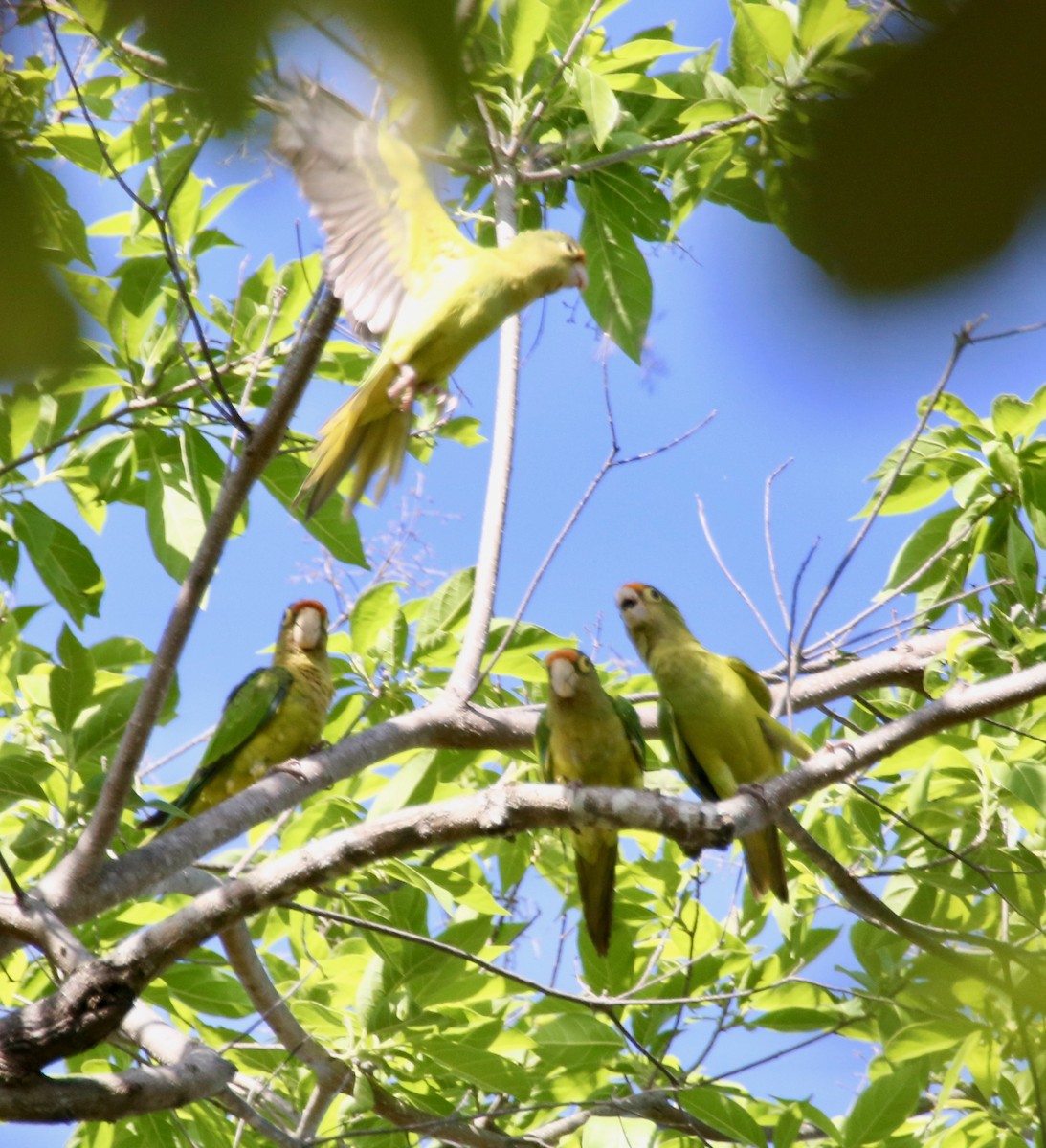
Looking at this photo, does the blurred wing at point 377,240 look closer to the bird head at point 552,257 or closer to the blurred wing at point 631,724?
the bird head at point 552,257

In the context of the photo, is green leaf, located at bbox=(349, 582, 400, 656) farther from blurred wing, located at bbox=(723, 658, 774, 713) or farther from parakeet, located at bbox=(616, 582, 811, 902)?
blurred wing, located at bbox=(723, 658, 774, 713)

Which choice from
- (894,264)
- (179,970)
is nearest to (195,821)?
(179,970)

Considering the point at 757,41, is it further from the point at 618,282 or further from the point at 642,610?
the point at 642,610

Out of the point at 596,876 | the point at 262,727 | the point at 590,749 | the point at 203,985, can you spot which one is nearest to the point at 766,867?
the point at 596,876

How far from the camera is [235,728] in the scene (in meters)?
4.78

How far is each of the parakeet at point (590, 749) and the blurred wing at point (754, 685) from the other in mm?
437

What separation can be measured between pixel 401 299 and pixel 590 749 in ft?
5.34

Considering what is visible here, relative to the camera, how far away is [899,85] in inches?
16.9

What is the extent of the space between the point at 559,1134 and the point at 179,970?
139 cm

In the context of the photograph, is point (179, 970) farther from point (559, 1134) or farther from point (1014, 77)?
point (1014, 77)

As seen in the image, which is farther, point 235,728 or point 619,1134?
point 235,728

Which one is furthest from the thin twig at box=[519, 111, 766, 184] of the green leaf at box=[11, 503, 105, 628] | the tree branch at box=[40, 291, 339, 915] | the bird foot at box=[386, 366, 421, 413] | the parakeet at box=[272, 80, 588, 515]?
the green leaf at box=[11, 503, 105, 628]

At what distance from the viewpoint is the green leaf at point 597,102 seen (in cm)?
207

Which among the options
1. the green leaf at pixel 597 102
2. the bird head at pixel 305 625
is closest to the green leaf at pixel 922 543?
the green leaf at pixel 597 102
